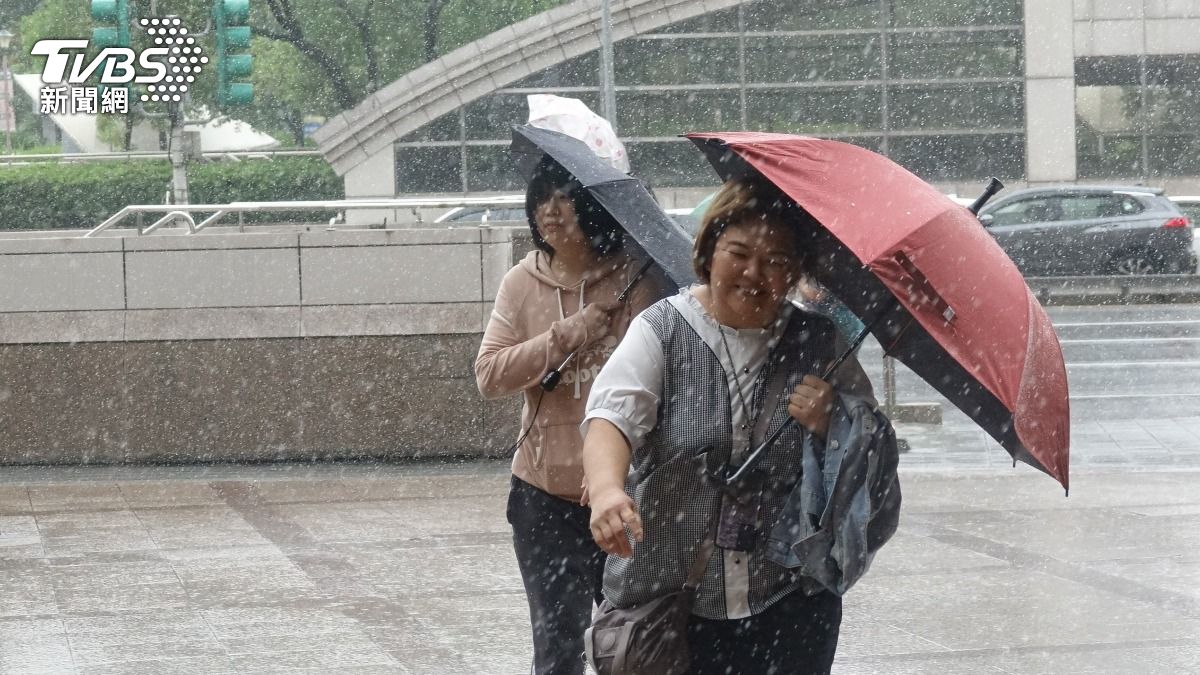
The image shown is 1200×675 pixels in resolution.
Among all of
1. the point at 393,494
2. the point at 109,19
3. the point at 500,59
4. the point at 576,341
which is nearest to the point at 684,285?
the point at 576,341

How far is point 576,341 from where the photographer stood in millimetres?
4129

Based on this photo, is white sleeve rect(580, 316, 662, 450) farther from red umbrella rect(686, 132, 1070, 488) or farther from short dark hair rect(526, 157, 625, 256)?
short dark hair rect(526, 157, 625, 256)

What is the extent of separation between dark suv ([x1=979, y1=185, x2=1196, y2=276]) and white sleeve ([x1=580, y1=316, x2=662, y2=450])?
22986 millimetres

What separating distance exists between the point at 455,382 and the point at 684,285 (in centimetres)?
703

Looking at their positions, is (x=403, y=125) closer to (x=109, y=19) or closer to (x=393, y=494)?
(x=109, y=19)

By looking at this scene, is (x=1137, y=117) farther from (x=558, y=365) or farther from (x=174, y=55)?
(x=558, y=365)

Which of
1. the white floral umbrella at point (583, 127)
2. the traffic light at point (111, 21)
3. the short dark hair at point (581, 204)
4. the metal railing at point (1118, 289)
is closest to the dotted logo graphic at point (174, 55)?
the traffic light at point (111, 21)

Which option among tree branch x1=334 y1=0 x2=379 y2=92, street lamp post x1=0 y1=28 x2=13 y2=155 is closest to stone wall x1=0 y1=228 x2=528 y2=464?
tree branch x1=334 y1=0 x2=379 y2=92

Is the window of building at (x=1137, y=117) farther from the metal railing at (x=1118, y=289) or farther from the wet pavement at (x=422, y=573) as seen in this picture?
the wet pavement at (x=422, y=573)

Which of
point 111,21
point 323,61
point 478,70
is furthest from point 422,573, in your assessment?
point 323,61

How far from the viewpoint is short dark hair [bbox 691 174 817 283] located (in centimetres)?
319

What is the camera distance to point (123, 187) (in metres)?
40.7

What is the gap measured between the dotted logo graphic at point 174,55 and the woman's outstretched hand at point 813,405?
81.2 feet

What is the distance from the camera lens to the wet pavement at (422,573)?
235 inches
